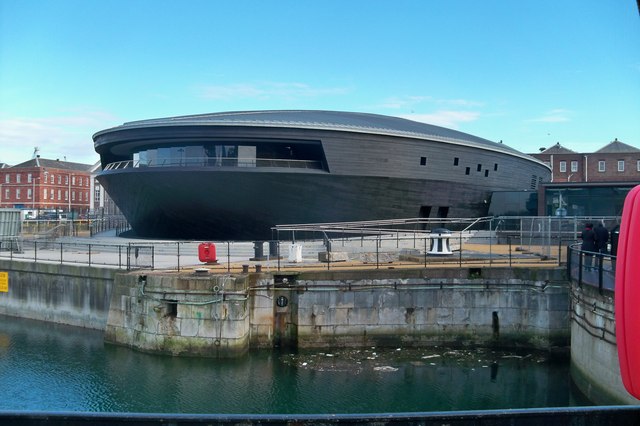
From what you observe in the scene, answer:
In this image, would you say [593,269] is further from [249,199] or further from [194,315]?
[249,199]

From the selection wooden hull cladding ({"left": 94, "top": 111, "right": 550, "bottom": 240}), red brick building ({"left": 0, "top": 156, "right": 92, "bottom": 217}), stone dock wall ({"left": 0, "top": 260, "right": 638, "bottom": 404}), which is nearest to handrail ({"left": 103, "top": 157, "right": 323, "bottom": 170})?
wooden hull cladding ({"left": 94, "top": 111, "right": 550, "bottom": 240})

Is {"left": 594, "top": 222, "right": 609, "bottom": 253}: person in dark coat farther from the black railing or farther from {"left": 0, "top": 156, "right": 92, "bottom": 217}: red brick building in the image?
{"left": 0, "top": 156, "right": 92, "bottom": 217}: red brick building

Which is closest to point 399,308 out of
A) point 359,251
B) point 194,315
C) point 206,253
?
point 359,251

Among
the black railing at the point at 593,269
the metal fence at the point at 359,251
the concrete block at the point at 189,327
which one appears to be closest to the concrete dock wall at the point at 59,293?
the metal fence at the point at 359,251

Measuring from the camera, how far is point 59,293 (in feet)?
78.9

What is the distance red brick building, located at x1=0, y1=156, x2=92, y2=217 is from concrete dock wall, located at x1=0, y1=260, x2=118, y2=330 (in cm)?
6968

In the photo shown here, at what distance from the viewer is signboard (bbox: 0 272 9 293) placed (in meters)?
26.0

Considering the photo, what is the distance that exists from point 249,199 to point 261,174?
68.1 inches

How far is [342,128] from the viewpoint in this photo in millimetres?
32500

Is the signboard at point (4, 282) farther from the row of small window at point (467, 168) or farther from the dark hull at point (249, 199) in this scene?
the row of small window at point (467, 168)

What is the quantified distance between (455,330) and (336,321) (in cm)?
402

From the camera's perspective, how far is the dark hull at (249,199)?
1251 inches

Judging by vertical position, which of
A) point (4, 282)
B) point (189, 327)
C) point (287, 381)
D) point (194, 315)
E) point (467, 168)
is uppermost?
point (467, 168)

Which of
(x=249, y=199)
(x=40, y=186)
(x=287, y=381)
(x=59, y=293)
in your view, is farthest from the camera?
(x=40, y=186)
